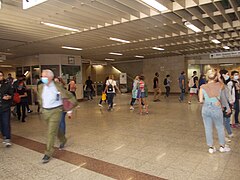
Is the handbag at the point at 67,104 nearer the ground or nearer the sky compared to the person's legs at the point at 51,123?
nearer the sky

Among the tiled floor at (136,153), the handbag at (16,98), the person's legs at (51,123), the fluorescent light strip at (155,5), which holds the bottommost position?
Answer: the tiled floor at (136,153)

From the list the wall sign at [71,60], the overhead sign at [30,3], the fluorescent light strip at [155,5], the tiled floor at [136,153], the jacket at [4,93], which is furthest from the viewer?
the wall sign at [71,60]

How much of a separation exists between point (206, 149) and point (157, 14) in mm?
3491

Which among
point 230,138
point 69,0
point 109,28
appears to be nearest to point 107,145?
point 230,138

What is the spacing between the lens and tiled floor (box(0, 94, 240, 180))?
3018 mm

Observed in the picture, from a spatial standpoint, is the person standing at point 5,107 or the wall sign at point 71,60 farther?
the wall sign at point 71,60

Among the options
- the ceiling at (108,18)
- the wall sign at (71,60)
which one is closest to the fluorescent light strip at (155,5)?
the ceiling at (108,18)

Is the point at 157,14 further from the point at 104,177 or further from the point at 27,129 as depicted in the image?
the point at 27,129

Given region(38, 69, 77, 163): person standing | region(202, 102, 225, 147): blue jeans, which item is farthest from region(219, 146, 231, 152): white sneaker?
region(38, 69, 77, 163): person standing

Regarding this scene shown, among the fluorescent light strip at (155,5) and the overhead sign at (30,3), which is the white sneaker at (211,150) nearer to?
the fluorescent light strip at (155,5)

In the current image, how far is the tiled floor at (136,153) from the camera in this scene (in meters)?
3.02

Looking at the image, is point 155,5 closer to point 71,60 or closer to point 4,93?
point 4,93

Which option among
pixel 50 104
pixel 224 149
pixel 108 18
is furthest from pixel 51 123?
pixel 108 18

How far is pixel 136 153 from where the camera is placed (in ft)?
12.4
